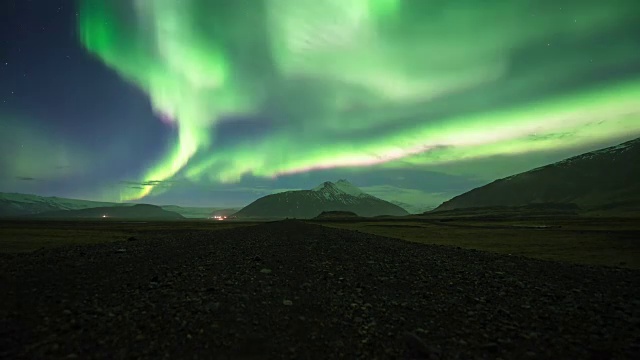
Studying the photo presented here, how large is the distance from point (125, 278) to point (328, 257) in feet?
40.5

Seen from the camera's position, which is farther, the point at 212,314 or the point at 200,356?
the point at 212,314

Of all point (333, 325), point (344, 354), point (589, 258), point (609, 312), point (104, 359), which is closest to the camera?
point (104, 359)

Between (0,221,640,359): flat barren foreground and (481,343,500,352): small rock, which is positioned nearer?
(0,221,640,359): flat barren foreground

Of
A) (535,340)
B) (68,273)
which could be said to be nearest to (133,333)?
(68,273)

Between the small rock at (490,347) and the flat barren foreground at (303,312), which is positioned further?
the small rock at (490,347)

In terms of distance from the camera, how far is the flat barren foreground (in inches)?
303

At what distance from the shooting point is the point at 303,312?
34.1 feet

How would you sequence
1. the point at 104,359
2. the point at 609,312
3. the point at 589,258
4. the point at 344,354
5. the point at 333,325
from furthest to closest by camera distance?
the point at 589,258, the point at 609,312, the point at 333,325, the point at 344,354, the point at 104,359

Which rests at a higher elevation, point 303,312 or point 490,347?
point 303,312

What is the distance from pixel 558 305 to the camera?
470 inches

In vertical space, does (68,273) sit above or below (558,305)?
above

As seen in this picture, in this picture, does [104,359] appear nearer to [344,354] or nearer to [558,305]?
[344,354]

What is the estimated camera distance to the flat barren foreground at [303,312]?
768 centimetres

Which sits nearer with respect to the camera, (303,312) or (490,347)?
(490,347)
